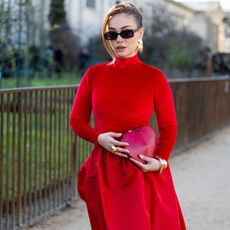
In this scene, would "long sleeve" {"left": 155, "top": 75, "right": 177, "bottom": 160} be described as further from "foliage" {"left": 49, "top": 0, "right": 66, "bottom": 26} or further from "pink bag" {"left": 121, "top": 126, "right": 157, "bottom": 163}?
"foliage" {"left": 49, "top": 0, "right": 66, "bottom": 26}

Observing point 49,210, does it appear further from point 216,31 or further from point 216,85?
point 216,31

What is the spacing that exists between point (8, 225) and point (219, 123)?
341 inches

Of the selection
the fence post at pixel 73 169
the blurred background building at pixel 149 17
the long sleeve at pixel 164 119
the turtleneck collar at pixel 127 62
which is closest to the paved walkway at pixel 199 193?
the fence post at pixel 73 169

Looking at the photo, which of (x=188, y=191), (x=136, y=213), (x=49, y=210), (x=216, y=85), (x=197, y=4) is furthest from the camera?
(x=197, y=4)

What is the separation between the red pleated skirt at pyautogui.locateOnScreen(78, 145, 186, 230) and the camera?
3.30 meters

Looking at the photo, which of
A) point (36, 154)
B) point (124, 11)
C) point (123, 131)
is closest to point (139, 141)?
point (123, 131)

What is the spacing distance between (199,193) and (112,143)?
165 inches

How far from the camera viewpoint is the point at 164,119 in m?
3.38

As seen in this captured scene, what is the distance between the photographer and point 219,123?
44.0 ft

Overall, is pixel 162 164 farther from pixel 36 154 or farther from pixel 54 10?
pixel 54 10

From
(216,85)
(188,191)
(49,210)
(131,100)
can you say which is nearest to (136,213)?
(131,100)

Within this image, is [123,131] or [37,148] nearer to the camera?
[123,131]

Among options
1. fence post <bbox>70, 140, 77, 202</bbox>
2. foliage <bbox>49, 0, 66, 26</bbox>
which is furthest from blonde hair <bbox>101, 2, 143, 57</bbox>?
foliage <bbox>49, 0, 66, 26</bbox>

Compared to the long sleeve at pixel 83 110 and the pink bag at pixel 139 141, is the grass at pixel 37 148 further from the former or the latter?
the pink bag at pixel 139 141
